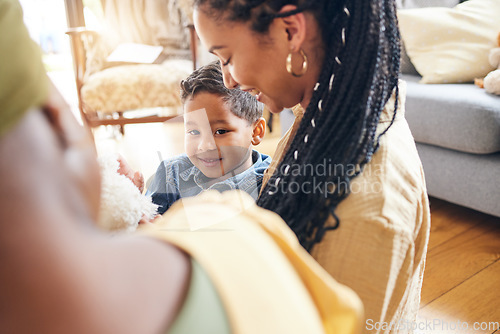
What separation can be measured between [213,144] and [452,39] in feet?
4.76

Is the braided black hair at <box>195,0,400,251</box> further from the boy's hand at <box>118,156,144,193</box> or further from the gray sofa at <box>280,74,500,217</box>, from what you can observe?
the gray sofa at <box>280,74,500,217</box>

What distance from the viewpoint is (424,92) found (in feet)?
5.88

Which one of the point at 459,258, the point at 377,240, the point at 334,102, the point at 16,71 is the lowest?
the point at 459,258

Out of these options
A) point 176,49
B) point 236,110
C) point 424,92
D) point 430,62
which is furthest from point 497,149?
point 176,49

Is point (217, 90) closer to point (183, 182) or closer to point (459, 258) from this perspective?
point (183, 182)

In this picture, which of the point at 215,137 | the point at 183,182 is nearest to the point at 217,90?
the point at 215,137

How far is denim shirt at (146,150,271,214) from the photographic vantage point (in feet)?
3.39

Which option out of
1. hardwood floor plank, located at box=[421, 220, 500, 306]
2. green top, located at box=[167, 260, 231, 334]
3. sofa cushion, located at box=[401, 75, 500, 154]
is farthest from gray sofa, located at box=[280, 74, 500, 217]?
green top, located at box=[167, 260, 231, 334]

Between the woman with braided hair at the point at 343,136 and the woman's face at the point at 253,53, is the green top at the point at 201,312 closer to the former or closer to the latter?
the woman with braided hair at the point at 343,136

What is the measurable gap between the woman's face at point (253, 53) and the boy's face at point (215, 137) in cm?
40

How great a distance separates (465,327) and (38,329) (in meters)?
1.24

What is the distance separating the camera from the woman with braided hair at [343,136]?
52 centimetres

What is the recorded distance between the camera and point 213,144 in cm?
113

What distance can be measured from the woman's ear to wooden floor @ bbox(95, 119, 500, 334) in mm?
417
